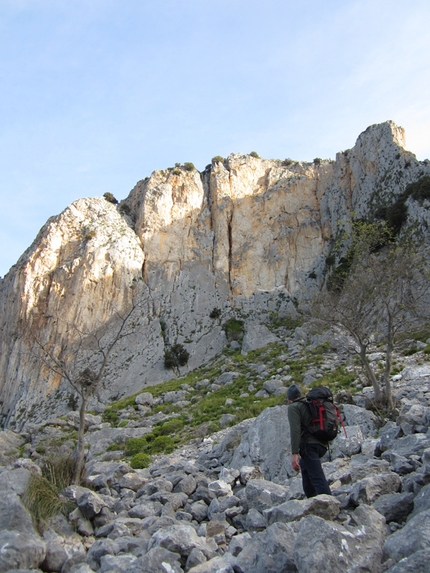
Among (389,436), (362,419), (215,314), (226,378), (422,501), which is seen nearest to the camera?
(422,501)

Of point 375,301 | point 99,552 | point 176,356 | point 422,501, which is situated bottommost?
point 99,552

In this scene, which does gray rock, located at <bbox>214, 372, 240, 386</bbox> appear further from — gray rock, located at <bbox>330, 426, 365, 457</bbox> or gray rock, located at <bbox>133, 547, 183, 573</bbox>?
gray rock, located at <bbox>133, 547, 183, 573</bbox>

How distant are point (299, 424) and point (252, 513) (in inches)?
60.4

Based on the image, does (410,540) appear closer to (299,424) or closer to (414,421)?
(299,424)

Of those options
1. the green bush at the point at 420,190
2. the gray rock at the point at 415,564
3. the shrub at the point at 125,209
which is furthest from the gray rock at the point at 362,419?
the shrub at the point at 125,209

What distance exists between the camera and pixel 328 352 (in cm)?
2503

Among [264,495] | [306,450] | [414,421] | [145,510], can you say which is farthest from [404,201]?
[145,510]

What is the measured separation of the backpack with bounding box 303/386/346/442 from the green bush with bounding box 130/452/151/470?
856 cm

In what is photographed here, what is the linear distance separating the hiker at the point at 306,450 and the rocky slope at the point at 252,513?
0.36 metres

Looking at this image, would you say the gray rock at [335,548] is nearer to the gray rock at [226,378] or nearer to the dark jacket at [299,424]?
the dark jacket at [299,424]

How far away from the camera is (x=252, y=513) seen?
261 inches

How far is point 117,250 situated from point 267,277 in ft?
49.3

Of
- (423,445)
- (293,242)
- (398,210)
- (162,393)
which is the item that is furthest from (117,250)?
(423,445)

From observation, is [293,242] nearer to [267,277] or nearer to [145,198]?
[267,277]
